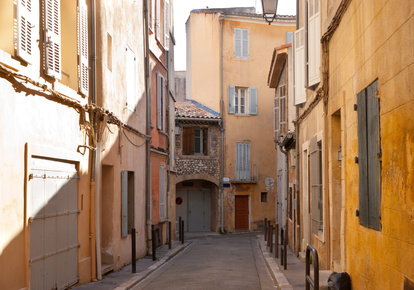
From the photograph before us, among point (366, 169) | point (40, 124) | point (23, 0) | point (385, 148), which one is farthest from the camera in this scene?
point (40, 124)

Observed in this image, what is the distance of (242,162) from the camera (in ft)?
120

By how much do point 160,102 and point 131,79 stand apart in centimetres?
491

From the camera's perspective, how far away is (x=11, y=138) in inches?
320

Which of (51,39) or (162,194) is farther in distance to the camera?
(162,194)

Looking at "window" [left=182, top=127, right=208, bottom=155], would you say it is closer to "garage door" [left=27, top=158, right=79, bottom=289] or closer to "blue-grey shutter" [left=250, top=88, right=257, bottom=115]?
"blue-grey shutter" [left=250, top=88, right=257, bottom=115]

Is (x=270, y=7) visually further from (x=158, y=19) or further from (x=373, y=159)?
(x=158, y=19)

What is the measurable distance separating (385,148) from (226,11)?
31.5 m

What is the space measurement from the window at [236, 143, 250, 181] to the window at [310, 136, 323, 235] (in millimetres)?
22417

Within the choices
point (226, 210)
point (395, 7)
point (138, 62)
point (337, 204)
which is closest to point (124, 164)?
point (138, 62)

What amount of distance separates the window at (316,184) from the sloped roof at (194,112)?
21.2m

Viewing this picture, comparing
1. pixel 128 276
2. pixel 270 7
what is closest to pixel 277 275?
pixel 128 276

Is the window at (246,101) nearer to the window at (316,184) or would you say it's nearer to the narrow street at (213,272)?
the narrow street at (213,272)

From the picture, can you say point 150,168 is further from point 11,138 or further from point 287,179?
point 11,138

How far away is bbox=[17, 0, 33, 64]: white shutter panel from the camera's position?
819cm
